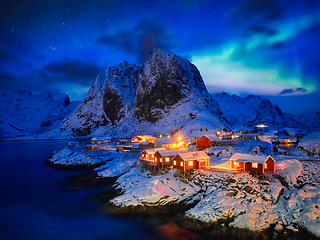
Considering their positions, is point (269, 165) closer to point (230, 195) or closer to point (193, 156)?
point (230, 195)

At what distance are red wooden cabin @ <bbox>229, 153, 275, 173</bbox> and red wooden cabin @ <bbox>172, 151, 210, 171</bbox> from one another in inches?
207

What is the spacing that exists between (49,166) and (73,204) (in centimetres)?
3718

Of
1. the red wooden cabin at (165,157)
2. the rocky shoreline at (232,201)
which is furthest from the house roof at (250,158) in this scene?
the red wooden cabin at (165,157)

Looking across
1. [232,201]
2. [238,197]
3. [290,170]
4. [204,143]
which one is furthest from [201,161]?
[204,143]

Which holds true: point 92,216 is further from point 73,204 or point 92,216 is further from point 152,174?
point 152,174

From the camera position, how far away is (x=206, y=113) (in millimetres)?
116438

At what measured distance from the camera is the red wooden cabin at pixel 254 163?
28.4 m

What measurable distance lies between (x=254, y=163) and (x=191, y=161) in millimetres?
10092

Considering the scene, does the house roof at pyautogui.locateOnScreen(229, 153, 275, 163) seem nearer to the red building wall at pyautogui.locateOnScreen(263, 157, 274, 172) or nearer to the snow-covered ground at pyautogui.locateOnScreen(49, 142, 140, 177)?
the red building wall at pyautogui.locateOnScreen(263, 157, 274, 172)

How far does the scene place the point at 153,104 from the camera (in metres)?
148

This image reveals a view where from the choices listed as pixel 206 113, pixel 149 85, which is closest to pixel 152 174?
pixel 206 113

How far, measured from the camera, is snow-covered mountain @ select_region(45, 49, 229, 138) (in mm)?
125250

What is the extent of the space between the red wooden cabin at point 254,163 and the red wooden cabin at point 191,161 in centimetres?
527

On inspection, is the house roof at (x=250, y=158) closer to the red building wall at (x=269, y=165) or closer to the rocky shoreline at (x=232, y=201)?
the red building wall at (x=269, y=165)
